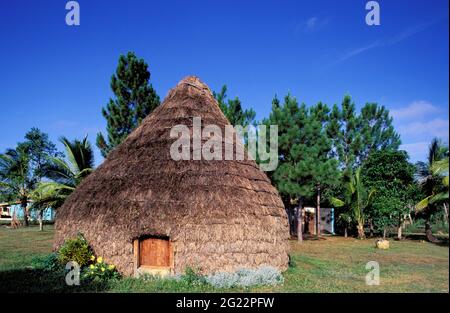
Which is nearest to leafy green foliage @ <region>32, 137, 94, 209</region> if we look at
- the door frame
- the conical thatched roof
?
the conical thatched roof

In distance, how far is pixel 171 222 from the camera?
9.80 m

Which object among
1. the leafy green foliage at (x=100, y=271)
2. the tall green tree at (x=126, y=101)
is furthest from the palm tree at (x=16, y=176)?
the leafy green foliage at (x=100, y=271)

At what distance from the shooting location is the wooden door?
10.0 metres

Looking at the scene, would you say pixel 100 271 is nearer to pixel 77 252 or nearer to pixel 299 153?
pixel 77 252

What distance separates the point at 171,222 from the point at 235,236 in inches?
74.2

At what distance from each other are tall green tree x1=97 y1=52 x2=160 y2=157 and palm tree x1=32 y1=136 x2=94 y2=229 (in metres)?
3.28

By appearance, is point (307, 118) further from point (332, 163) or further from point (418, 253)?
point (418, 253)

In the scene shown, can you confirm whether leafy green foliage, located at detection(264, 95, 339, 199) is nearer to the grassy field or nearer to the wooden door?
the grassy field

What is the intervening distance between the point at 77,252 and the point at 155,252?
2390 millimetres

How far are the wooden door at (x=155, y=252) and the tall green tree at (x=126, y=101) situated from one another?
16.4 m

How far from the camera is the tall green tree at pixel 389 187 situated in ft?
80.0

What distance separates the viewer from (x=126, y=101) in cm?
2606

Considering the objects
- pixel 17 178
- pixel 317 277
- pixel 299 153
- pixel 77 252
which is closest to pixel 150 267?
pixel 77 252
